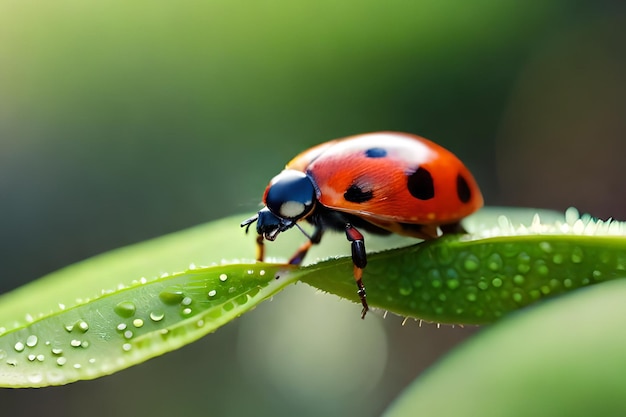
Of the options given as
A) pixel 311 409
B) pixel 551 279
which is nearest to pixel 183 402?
pixel 311 409

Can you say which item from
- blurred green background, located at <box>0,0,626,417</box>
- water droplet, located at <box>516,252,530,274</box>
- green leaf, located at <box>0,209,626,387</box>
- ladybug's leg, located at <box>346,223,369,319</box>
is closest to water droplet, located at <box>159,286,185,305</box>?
green leaf, located at <box>0,209,626,387</box>

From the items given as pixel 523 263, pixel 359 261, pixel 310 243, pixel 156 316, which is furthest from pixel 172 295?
pixel 310 243

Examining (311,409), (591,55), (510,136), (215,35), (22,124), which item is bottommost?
(311,409)

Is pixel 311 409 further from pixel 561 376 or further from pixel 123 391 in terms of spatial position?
pixel 561 376

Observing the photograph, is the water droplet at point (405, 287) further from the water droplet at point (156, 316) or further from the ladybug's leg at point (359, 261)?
the water droplet at point (156, 316)

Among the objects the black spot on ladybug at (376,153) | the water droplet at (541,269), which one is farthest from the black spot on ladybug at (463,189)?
the water droplet at (541,269)

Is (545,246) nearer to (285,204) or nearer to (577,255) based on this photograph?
(577,255)
